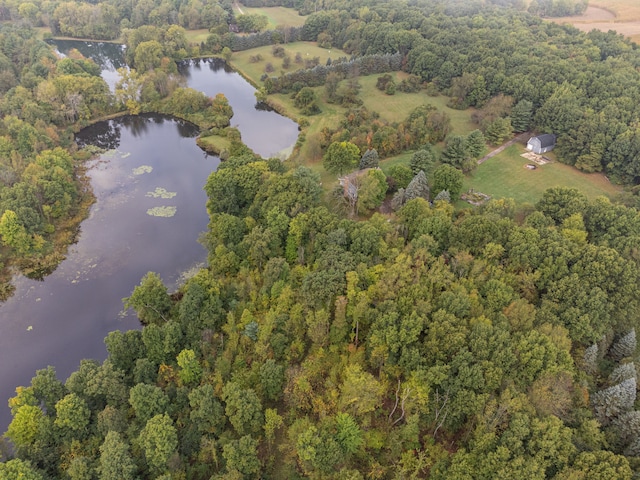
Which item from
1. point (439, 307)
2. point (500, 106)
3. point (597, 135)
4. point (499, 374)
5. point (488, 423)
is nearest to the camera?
point (488, 423)

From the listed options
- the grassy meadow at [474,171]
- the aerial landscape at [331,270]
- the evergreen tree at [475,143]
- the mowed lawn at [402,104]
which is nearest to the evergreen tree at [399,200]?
the aerial landscape at [331,270]

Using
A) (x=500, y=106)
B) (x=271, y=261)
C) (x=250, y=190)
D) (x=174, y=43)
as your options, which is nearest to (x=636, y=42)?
(x=500, y=106)

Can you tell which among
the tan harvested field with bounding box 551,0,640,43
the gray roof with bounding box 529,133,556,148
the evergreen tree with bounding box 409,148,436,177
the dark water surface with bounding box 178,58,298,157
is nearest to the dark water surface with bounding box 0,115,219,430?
the dark water surface with bounding box 178,58,298,157

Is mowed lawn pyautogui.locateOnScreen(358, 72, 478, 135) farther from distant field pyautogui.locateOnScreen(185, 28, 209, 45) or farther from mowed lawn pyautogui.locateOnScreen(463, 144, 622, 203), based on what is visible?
distant field pyautogui.locateOnScreen(185, 28, 209, 45)

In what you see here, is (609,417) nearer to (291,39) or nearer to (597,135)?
(597,135)

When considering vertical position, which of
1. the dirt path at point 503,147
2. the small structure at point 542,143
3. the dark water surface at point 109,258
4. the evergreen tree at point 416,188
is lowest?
the dark water surface at point 109,258

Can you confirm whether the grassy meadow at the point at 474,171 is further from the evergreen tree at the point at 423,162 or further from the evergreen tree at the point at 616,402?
the evergreen tree at the point at 616,402
